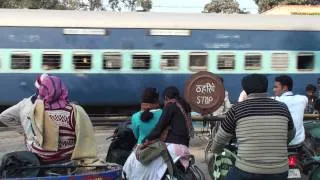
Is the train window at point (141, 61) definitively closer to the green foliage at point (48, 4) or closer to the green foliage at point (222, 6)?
the green foliage at point (48, 4)

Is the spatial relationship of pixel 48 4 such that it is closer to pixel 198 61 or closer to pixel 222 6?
pixel 222 6

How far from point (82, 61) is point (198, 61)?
320 centimetres

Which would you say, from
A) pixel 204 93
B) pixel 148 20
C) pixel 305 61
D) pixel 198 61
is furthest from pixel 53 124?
pixel 305 61

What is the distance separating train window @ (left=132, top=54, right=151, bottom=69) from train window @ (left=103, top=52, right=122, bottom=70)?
1.34 feet

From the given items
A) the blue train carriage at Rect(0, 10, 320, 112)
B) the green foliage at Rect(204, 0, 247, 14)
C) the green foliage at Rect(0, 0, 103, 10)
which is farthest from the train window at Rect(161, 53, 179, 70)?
the green foliage at Rect(204, 0, 247, 14)

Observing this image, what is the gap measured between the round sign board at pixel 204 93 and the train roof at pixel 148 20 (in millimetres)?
7772

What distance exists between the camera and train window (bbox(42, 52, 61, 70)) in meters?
15.9

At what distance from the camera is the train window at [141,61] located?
1622cm

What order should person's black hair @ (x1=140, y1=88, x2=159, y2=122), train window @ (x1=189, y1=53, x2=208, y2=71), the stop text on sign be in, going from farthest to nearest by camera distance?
train window @ (x1=189, y1=53, x2=208, y2=71)
the stop text on sign
person's black hair @ (x1=140, y1=88, x2=159, y2=122)

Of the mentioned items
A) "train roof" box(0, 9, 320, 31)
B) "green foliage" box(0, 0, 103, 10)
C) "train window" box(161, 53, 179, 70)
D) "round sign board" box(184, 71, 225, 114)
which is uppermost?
"green foliage" box(0, 0, 103, 10)

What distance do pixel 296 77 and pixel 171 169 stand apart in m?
11.7

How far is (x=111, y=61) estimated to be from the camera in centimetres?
1619

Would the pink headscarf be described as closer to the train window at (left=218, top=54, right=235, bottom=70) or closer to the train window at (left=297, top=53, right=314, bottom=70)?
the train window at (left=218, top=54, right=235, bottom=70)

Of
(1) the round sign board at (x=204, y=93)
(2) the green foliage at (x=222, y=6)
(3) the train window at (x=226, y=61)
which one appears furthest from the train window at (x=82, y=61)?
(2) the green foliage at (x=222, y=6)
